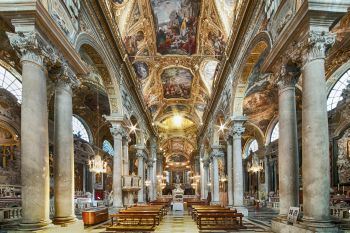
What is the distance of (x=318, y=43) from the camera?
9.27 m

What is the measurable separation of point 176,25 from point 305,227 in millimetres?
18339

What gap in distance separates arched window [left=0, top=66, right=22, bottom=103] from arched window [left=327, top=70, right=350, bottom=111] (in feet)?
60.5

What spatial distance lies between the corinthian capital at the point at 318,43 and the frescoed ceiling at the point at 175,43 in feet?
27.5

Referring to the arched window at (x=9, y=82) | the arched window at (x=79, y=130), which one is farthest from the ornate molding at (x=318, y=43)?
the arched window at (x=79, y=130)

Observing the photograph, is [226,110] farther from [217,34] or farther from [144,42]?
[144,42]

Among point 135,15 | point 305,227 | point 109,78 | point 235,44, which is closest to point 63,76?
point 109,78

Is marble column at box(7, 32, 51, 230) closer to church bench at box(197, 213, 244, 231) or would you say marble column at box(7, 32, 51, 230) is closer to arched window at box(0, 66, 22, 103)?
church bench at box(197, 213, 244, 231)

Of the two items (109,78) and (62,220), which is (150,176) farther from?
(62,220)

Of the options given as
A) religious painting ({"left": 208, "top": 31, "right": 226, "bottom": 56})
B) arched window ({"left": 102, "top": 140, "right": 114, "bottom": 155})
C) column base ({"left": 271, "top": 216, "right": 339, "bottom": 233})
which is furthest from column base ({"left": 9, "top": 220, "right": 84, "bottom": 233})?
arched window ({"left": 102, "top": 140, "right": 114, "bottom": 155})

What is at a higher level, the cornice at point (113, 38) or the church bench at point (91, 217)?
the cornice at point (113, 38)

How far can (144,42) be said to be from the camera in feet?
80.5

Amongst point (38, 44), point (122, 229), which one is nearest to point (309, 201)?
point (122, 229)

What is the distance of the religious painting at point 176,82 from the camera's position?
3208cm

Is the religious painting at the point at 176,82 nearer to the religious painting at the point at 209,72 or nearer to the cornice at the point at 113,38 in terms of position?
the religious painting at the point at 209,72
